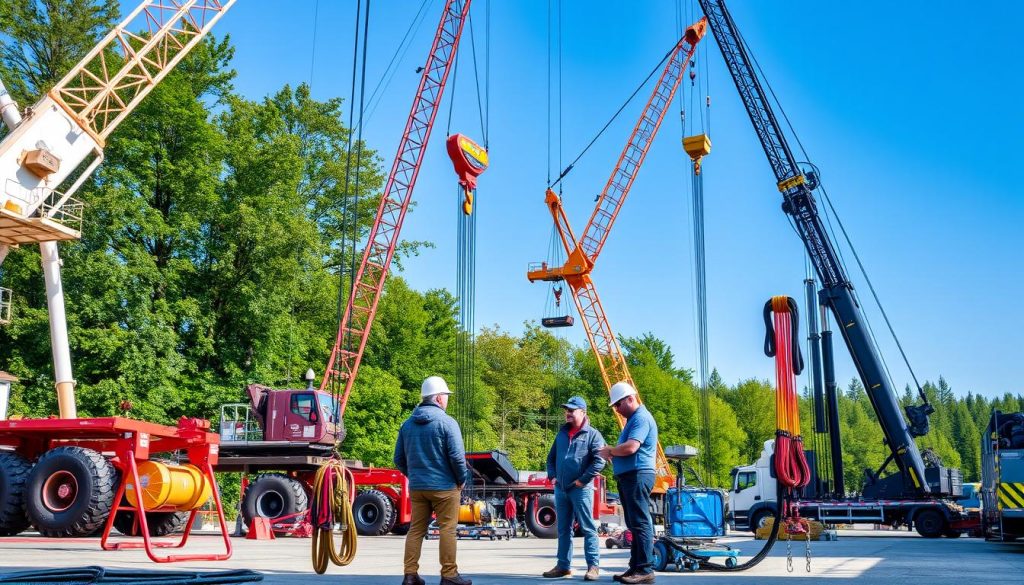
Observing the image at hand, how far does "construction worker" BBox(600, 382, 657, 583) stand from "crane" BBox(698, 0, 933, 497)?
876 inches

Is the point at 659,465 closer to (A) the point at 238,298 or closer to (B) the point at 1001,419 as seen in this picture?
(A) the point at 238,298

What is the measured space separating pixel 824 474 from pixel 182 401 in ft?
75.5

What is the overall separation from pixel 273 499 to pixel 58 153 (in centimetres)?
1300

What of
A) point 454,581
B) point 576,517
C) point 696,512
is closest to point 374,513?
point 696,512

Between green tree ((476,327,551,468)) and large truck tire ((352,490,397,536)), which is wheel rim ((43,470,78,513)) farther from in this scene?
green tree ((476,327,551,468))

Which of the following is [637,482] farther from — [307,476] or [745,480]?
[745,480]

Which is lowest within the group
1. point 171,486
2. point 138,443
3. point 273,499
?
point 273,499

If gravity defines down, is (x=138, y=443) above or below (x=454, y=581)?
above

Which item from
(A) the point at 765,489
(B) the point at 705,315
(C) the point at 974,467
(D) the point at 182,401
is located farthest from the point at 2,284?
(C) the point at 974,467

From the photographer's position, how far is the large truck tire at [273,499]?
20391 mm

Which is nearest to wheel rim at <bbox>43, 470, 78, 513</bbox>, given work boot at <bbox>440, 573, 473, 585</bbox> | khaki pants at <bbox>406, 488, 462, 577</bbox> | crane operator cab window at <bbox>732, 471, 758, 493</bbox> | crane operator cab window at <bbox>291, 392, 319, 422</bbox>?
khaki pants at <bbox>406, 488, 462, 577</bbox>

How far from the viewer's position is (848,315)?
29.5 metres

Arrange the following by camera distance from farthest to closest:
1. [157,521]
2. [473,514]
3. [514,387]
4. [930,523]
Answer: [514,387], [930,523], [473,514], [157,521]

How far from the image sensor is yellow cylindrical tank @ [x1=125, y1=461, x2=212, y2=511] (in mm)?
11625
